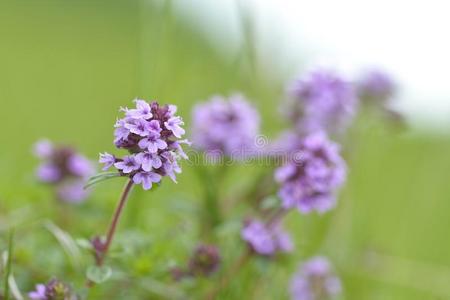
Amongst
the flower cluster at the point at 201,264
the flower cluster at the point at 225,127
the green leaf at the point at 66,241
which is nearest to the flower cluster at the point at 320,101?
the flower cluster at the point at 225,127

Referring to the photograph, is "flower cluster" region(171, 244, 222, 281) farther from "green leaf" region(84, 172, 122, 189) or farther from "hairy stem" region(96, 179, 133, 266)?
"green leaf" region(84, 172, 122, 189)

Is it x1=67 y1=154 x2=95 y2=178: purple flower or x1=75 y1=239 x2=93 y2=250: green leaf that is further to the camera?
x1=67 y1=154 x2=95 y2=178: purple flower

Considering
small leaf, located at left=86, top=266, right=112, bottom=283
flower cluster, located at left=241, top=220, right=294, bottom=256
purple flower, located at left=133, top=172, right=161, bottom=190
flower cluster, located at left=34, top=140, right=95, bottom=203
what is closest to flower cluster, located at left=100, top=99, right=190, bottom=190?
purple flower, located at left=133, top=172, right=161, bottom=190

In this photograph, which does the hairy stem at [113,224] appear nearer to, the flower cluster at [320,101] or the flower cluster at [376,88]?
the flower cluster at [320,101]

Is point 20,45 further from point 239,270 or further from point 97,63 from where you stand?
point 239,270

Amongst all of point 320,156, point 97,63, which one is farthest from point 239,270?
point 97,63
